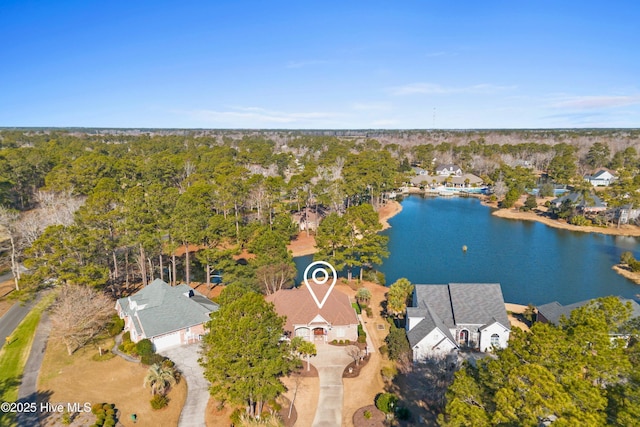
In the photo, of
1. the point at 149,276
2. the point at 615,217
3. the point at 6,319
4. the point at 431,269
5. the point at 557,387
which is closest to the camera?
the point at 557,387

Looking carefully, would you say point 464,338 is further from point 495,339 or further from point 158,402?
point 158,402

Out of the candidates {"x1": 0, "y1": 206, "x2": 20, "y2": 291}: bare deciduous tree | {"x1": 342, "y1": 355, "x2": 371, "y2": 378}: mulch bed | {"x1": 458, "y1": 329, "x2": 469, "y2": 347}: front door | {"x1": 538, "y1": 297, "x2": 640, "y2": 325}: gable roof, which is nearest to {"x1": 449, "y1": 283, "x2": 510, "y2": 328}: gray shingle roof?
{"x1": 458, "y1": 329, "x2": 469, "y2": 347}: front door

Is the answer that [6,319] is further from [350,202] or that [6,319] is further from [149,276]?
[350,202]

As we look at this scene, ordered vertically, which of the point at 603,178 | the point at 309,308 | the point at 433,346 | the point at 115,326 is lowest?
the point at 115,326

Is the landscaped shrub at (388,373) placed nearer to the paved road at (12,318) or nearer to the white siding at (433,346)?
the white siding at (433,346)

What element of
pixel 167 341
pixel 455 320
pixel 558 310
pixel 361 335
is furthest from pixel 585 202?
pixel 167 341

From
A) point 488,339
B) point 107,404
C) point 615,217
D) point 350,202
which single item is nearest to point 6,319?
point 107,404
